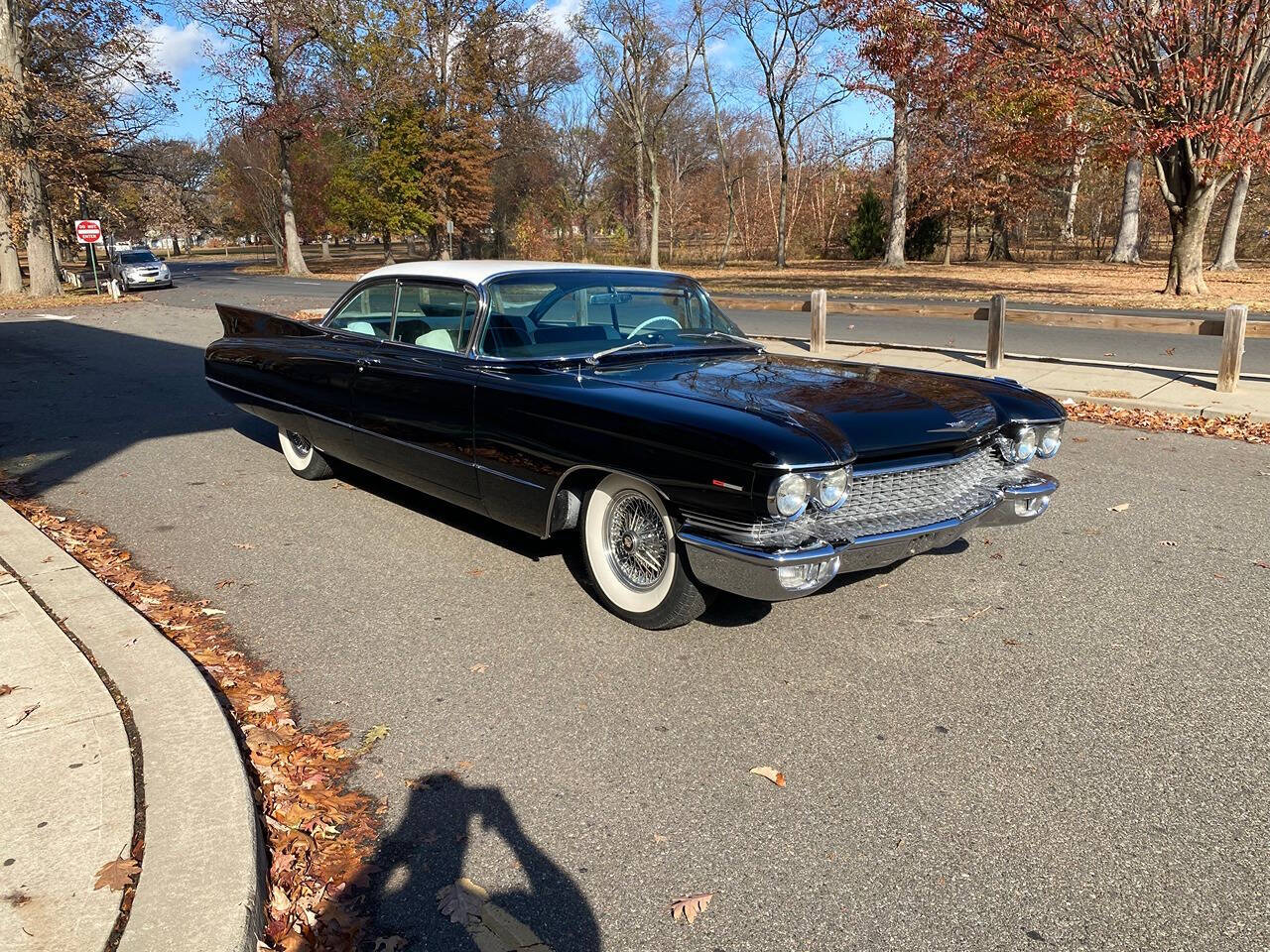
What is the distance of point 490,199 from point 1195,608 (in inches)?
1630

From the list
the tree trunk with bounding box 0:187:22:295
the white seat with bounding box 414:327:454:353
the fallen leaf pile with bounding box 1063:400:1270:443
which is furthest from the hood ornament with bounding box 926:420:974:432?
the tree trunk with bounding box 0:187:22:295

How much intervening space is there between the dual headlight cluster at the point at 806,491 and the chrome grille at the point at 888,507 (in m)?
0.06

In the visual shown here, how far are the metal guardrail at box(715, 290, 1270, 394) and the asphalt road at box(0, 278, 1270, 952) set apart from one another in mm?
3889

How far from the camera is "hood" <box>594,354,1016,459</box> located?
12.5ft

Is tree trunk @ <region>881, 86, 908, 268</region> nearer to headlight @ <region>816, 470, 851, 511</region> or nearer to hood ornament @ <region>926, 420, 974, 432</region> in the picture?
hood ornament @ <region>926, 420, 974, 432</region>

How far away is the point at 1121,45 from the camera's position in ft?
56.0

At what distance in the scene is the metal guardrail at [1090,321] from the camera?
9281 millimetres

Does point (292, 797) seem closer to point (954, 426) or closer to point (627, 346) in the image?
point (627, 346)

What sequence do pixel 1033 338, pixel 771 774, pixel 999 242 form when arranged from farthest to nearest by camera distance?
pixel 999 242 < pixel 1033 338 < pixel 771 774

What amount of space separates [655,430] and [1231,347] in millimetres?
7981

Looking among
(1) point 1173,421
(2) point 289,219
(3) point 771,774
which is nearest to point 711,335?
(3) point 771,774

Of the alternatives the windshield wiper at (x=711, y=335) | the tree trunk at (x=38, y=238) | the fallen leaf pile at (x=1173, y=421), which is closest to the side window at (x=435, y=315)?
the windshield wiper at (x=711, y=335)

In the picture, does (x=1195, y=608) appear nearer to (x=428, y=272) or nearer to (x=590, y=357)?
(x=590, y=357)

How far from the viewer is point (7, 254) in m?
28.2
